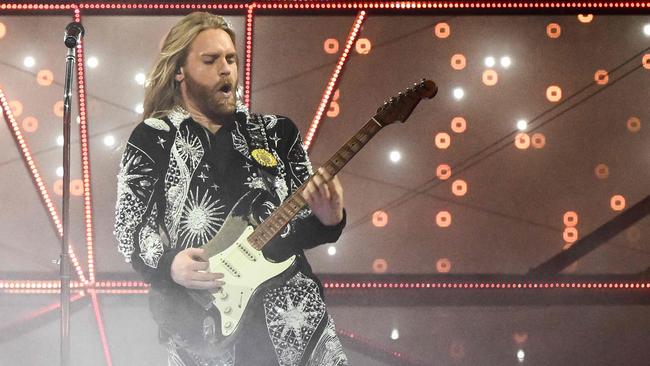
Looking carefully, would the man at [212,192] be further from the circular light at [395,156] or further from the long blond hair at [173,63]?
the circular light at [395,156]

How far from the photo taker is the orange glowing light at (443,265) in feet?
15.2

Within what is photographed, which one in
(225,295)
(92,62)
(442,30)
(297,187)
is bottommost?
(225,295)

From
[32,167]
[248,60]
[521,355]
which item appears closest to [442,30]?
[248,60]

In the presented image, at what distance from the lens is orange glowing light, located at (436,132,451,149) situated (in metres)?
4.72

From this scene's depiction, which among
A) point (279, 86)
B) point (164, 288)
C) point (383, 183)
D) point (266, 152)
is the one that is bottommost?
point (164, 288)

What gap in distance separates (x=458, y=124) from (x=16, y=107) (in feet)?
6.68

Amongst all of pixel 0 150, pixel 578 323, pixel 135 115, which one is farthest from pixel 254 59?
pixel 578 323

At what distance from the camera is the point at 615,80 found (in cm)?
474

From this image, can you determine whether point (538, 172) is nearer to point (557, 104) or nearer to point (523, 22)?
point (557, 104)

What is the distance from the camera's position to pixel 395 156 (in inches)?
186

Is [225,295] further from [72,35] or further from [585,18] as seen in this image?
[585,18]

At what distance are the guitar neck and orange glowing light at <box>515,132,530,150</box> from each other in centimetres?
149

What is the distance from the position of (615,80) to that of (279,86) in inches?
60.6

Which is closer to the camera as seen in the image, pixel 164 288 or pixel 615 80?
pixel 164 288
